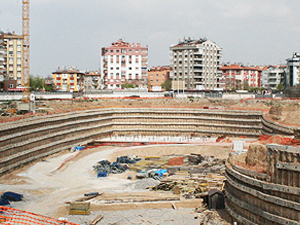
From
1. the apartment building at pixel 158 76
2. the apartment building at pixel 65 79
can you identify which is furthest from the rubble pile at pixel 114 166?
the apartment building at pixel 65 79

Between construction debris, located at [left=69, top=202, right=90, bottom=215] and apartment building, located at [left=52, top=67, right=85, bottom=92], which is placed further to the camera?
apartment building, located at [left=52, top=67, right=85, bottom=92]

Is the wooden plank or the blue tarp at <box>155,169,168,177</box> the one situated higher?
the blue tarp at <box>155,169,168,177</box>

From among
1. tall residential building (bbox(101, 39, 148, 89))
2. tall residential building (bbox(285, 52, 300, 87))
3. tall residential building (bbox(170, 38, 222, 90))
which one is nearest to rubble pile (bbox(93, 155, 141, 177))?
tall residential building (bbox(101, 39, 148, 89))

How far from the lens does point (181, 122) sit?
63.0m

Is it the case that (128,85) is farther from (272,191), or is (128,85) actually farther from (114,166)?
(272,191)

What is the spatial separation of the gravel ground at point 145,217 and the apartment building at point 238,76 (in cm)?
10736

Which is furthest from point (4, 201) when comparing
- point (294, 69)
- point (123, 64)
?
point (294, 69)

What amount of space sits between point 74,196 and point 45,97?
170ft

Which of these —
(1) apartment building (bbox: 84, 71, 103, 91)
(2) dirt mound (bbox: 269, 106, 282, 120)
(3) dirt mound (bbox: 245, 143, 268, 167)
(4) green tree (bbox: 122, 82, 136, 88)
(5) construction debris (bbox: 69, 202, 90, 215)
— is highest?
(1) apartment building (bbox: 84, 71, 103, 91)

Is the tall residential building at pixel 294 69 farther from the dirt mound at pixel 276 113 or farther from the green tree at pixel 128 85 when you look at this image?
the dirt mound at pixel 276 113

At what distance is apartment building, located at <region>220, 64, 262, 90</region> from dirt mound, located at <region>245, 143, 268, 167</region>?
360 ft

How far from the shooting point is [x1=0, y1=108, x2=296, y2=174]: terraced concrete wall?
4169 centimetres

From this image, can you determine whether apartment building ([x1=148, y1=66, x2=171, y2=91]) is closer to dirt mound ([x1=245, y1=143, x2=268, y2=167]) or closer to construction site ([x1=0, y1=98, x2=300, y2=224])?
construction site ([x1=0, y1=98, x2=300, y2=224])

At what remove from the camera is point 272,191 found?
1878 centimetres
